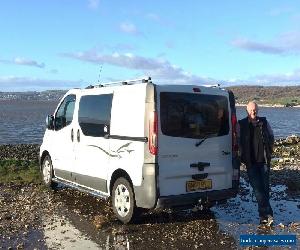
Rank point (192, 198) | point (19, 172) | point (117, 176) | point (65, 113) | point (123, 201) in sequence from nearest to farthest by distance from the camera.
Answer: point (192, 198)
point (123, 201)
point (117, 176)
point (65, 113)
point (19, 172)

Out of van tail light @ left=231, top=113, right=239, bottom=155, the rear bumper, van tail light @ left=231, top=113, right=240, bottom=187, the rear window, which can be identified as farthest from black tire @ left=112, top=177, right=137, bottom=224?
van tail light @ left=231, top=113, right=239, bottom=155

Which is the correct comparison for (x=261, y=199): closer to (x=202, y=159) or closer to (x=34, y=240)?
(x=202, y=159)

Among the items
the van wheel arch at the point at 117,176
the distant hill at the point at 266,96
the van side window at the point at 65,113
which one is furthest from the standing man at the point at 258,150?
the distant hill at the point at 266,96

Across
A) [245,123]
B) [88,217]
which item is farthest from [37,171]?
[245,123]

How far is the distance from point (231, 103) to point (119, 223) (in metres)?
3.15

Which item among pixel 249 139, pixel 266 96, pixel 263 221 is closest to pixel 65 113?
pixel 249 139

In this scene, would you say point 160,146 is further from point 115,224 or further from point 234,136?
point 115,224

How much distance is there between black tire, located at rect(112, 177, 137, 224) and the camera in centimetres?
909

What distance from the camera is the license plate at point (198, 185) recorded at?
8977 mm

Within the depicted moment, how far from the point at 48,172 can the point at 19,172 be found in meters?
3.45

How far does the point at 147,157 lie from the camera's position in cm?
866

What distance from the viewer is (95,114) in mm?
10328

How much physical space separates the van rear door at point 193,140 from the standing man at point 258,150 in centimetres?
31

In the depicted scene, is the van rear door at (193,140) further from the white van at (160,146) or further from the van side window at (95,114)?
the van side window at (95,114)
